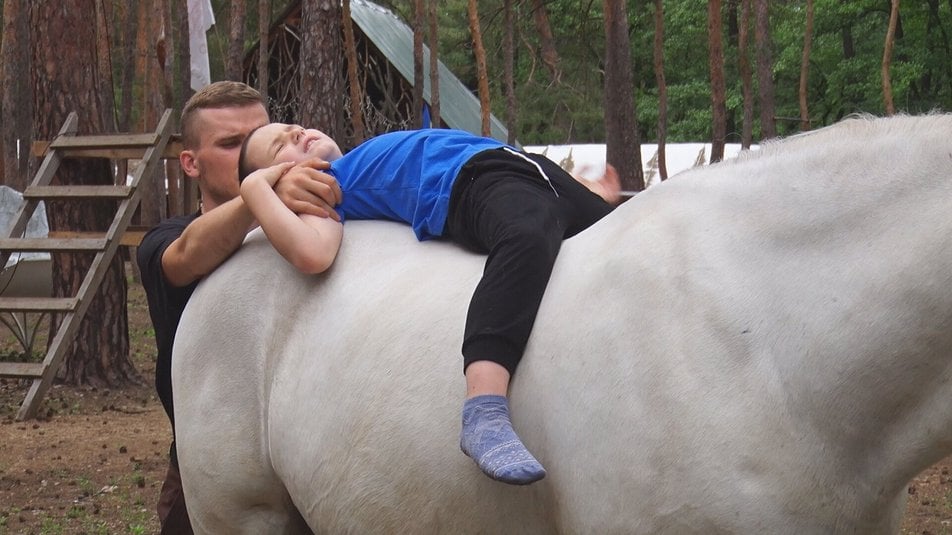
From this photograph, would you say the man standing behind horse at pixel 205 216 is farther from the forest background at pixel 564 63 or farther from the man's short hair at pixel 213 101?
the forest background at pixel 564 63

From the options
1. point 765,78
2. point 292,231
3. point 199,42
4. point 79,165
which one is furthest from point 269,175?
point 765,78

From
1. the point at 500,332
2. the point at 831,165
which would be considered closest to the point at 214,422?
the point at 500,332

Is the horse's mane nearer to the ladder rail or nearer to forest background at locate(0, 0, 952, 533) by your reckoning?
forest background at locate(0, 0, 952, 533)

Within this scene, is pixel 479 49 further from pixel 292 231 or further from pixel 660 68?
pixel 292 231

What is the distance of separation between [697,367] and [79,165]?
8.92 m

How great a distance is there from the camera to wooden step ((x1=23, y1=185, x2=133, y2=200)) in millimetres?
9500

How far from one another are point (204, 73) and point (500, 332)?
41.2 feet

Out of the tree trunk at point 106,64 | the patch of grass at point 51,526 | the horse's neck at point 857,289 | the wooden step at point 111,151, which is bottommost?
the tree trunk at point 106,64

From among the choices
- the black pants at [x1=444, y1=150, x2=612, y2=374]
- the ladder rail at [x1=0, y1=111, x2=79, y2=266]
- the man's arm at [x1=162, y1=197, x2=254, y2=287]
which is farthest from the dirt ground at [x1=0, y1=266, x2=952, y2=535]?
the black pants at [x1=444, y1=150, x2=612, y2=374]

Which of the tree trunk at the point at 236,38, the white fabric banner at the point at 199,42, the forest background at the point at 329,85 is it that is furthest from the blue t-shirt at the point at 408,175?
the tree trunk at the point at 236,38

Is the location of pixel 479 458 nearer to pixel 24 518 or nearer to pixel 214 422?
pixel 214 422

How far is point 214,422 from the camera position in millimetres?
3244

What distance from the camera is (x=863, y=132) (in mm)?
2320

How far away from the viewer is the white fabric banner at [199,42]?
14281 millimetres
